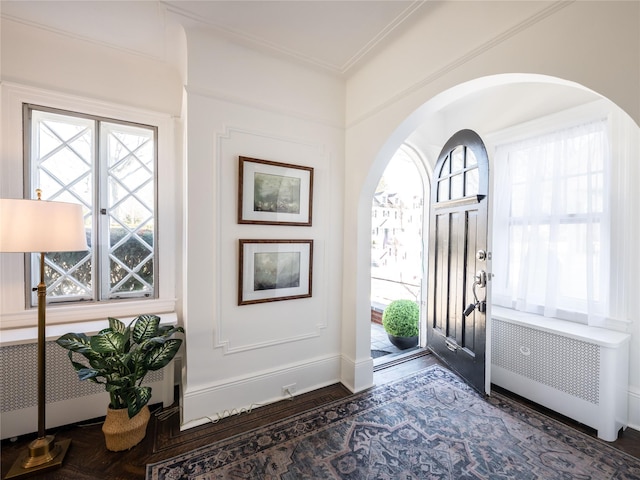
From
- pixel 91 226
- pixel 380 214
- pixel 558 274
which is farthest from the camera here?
pixel 380 214

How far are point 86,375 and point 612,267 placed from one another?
12.0 ft

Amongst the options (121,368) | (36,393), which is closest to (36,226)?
(121,368)

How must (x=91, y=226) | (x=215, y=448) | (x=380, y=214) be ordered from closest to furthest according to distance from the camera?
(x=215, y=448), (x=91, y=226), (x=380, y=214)

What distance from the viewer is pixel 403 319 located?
352cm

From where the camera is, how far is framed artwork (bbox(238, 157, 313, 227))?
6.98 feet

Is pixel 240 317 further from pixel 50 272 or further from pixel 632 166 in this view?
pixel 632 166

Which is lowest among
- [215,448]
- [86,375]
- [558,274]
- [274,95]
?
[215,448]

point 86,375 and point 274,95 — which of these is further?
point 274,95

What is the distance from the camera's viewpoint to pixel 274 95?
2236mm

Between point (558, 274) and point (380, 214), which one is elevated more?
point (380, 214)

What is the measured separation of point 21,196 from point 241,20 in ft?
6.53

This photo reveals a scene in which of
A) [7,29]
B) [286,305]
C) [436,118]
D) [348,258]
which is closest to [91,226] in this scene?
[7,29]

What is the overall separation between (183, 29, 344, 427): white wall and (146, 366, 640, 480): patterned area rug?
384 millimetres

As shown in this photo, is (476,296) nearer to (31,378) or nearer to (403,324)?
(403,324)
